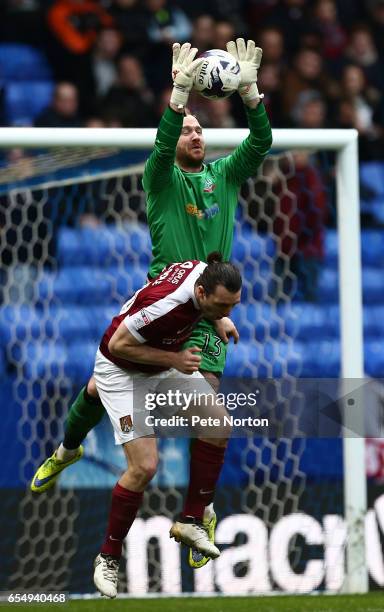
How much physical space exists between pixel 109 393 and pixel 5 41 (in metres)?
6.57

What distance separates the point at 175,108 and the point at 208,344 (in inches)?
48.6

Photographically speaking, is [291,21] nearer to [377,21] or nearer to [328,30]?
[328,30]

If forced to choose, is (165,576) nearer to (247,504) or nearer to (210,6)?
(247,504)

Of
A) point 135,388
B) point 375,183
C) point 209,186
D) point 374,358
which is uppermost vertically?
point 375,183

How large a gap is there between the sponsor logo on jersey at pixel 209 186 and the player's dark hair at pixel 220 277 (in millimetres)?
685

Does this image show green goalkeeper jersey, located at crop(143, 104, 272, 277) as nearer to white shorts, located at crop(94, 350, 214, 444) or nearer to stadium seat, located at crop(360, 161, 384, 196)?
white shorts, located at crop(94, 350, 214, 444)

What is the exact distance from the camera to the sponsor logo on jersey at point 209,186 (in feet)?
22.3

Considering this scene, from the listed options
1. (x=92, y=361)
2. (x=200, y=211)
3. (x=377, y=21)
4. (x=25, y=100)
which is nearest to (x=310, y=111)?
(x=377, y=21)

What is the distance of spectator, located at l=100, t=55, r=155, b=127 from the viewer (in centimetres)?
1134

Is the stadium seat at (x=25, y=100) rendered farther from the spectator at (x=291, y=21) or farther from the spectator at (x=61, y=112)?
the spectator at (x=291, y=21)

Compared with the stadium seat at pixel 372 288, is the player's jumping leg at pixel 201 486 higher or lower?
lower

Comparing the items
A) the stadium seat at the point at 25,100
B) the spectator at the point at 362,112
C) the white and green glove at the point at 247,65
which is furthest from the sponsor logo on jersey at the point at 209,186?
the spectator at the point at 362,112

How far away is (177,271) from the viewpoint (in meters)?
6.39

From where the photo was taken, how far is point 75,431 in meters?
7.21
